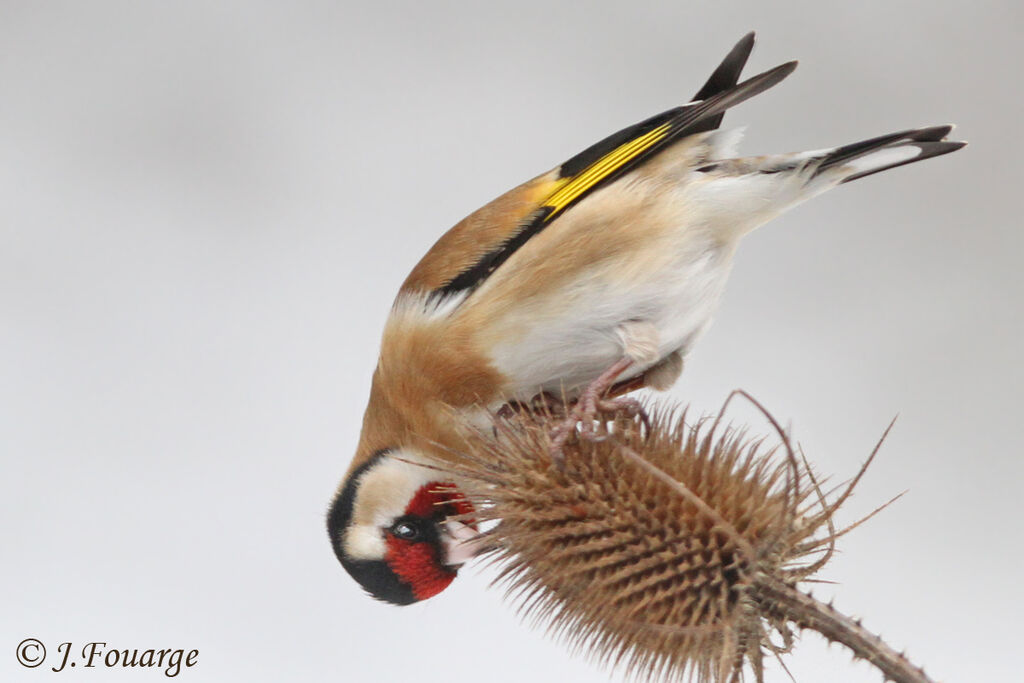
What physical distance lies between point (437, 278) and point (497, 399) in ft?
0.83

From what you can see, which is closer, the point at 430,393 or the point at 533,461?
the point at 533,461

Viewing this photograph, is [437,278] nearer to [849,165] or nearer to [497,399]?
[497,399]

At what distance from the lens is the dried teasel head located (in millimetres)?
1305

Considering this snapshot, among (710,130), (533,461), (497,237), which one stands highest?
(710,130)

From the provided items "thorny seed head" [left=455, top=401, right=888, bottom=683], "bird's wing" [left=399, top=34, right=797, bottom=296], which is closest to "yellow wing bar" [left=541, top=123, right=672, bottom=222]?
"bird's wing" [left=399, top=34, right=797, bottom=296]

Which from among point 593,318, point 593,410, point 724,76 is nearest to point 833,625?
point 593,410

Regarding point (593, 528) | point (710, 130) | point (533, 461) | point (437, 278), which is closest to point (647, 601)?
point (593, 528)

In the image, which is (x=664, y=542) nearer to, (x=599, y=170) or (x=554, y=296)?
(x=554, y=296)

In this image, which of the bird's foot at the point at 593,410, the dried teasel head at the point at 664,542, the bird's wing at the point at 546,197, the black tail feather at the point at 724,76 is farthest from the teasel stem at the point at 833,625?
the black tail feather at the point at 724,76

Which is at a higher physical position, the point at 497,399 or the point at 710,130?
the point at 710,130

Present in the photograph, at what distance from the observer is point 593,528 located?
1.33 m

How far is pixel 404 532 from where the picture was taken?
67.6 inches

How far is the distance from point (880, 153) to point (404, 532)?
1108mm

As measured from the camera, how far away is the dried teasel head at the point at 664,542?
1305 mm
